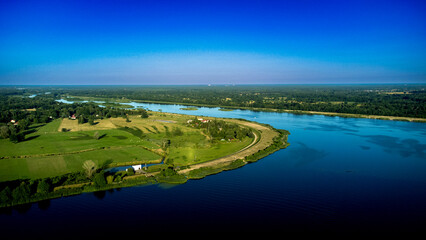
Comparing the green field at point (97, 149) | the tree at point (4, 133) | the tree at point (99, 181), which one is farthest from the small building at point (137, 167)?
the tree at point (4, 133)

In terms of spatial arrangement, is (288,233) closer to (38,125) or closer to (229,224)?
(229,224)

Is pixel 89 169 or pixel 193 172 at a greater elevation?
pixel 89 169

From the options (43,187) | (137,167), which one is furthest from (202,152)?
(43,187)

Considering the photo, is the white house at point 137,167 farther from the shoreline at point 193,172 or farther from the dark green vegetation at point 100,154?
the shoreline at point 193,172

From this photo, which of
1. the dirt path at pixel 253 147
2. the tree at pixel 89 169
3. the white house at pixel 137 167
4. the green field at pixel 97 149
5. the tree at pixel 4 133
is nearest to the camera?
the tree at pixel 89 169

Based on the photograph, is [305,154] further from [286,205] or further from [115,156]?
[115,156]

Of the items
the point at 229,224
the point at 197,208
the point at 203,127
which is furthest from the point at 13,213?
the point at 203,127

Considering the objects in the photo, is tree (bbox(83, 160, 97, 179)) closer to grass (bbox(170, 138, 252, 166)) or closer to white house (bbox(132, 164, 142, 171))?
white house (bbox(132, 164, 142, 171))

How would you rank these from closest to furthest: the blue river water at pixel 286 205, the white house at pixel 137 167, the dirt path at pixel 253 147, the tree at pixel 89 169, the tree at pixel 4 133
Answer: the blue river water at pixel 286 205 → the tree at pixel 89 169 → the white house at pixel 137 167 → the dirt path at pixel 253 147 → the tree at pixel 4 133

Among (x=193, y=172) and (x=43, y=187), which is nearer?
(x=43, y=187)
